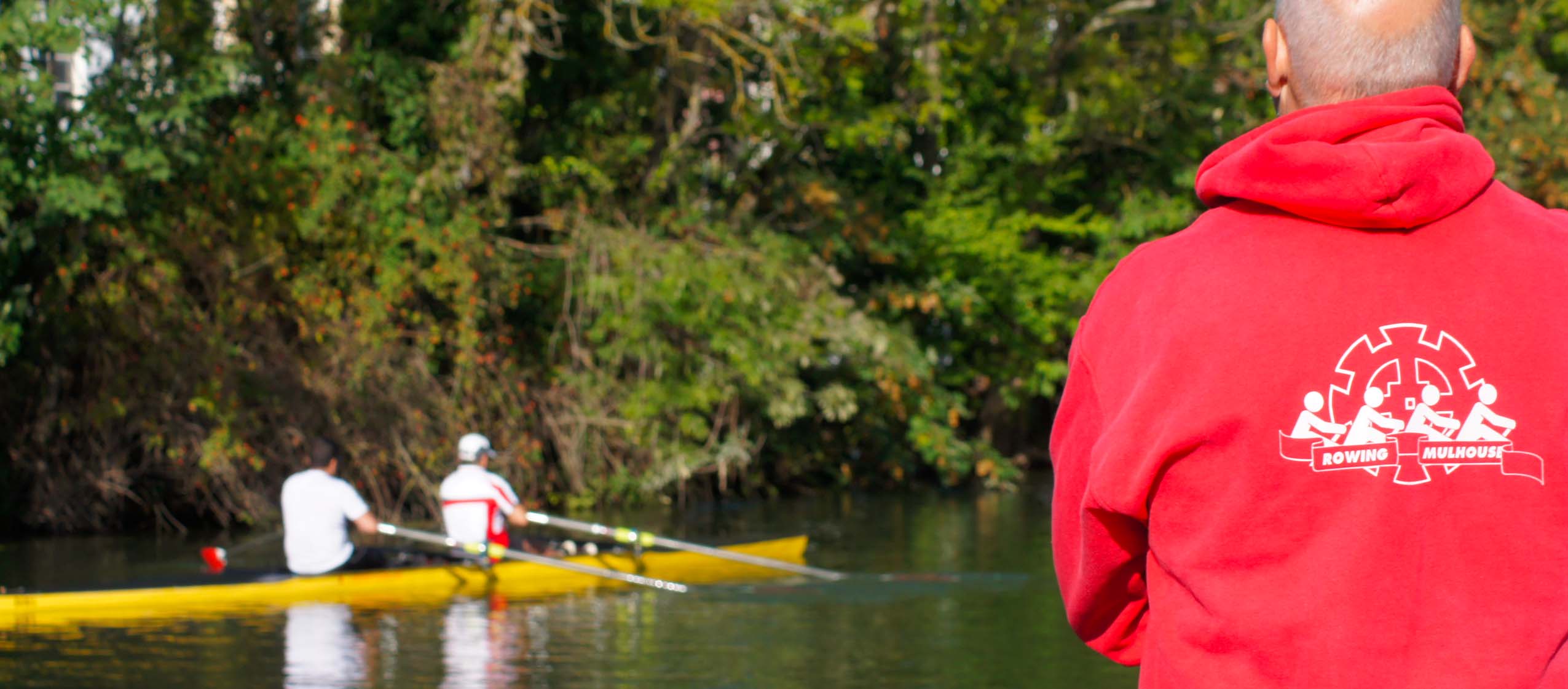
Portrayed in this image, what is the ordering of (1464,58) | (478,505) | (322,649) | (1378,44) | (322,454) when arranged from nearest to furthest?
(1378,44) → (1464,58) → (322,649) → (322,454) → (478,505)

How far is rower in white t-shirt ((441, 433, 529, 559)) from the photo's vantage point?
13.9m

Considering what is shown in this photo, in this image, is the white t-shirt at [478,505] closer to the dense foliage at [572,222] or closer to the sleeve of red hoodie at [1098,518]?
the dense foliage at [572,222]

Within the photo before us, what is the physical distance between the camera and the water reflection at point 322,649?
9.57m

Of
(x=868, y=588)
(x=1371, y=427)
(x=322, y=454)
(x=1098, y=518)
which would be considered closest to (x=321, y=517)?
(x=322, y=454)

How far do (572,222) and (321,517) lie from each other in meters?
8.93

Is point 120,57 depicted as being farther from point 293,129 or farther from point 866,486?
point 866,486

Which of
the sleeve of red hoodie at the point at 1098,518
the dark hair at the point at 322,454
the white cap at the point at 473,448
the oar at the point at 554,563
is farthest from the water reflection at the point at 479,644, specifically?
the sleeve of red hoodie at the point at 1098,518

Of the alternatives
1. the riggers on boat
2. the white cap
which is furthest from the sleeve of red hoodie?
the white cap

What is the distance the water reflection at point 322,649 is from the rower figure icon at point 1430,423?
8273 millimetres

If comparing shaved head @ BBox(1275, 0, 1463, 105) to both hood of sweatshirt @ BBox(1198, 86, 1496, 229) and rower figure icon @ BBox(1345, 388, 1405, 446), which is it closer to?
hood of sweatshirt @ BBox(1198, 86, 1496, 229)

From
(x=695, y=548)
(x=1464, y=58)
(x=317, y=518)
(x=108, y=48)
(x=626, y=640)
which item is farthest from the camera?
(x=108, y=48)

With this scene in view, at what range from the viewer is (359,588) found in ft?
43.1

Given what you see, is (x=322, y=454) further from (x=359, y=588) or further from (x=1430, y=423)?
(x=1430, y=423)

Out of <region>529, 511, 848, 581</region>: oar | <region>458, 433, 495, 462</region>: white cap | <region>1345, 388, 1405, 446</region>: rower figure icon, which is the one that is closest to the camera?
<region>1345, 388, 1405, 446</region>: rower figure icon
